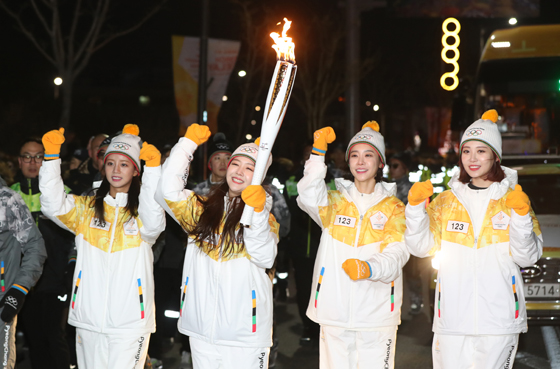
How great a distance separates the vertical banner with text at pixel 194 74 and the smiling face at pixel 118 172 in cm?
788

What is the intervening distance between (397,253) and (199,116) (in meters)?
7.82

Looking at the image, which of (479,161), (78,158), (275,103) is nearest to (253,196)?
(275,103)

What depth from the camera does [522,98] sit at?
10.2m

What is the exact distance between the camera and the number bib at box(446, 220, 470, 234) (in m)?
4.13

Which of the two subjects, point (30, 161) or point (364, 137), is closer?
point (364, 137)

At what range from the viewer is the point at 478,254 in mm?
4078

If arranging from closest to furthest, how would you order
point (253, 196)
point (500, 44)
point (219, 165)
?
point (253, 196)
point (219, 165)
point (500, 44)

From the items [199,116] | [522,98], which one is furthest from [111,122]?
[522,98]

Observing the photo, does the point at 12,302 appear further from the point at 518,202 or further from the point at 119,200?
the point at 518,202

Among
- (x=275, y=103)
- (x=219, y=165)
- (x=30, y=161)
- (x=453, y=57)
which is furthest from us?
(x=453, y=57)

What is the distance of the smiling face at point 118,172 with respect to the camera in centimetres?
438

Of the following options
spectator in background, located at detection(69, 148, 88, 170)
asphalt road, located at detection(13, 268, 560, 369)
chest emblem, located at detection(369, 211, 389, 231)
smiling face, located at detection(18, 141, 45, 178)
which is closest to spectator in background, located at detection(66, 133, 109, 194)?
smiling face, located at detection(18, 141, 45, 178)

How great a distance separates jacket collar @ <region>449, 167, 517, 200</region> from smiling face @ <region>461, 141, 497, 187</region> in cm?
7

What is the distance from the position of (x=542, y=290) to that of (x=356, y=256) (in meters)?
2.88
